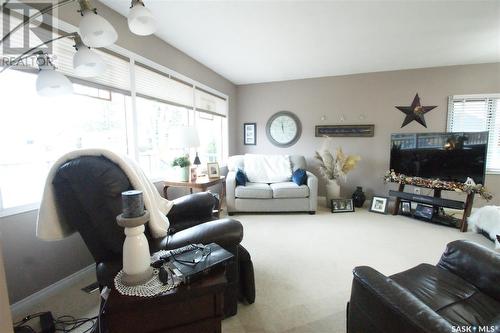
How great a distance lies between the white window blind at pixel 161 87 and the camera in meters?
2.50

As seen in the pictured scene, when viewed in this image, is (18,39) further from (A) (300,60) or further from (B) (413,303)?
(A) (300,60)

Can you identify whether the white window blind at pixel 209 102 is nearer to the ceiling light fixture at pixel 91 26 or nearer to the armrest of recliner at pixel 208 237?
the ceiling light fixture at pixel 91 26

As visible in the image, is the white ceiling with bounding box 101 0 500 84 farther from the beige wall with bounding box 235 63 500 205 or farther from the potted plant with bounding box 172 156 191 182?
the potted plant with bounding box 172 156 191 182

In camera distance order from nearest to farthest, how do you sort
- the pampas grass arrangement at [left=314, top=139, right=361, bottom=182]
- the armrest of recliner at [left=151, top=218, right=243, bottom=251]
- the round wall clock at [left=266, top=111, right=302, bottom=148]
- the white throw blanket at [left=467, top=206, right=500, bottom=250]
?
1. the armrest of recliner at [left=151, top=218, right=243, bottom=251]
2. the white throw blanket at [left=467, top=206, right=500, bottom=250]
3. the pampas grass arrangement at [left=314, top=139, right=361, bottom=182]
4. the round wall clock at [left=266, top=111, right=302, bottom=148]

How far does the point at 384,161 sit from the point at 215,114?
3.24m

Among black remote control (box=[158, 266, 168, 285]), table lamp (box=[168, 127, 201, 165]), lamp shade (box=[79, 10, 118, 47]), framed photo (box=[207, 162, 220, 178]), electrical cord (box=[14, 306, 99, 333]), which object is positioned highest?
lamp shade (box=[79, 10, 118, 47])

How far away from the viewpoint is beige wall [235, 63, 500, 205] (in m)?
3.55

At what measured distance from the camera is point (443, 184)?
307cm

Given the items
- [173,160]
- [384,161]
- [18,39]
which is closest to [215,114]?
[173,160]

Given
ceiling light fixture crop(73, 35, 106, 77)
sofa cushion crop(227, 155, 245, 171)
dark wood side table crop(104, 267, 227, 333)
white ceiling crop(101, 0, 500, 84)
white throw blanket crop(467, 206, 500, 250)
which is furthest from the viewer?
sofa cushion crop(227, 155, 245, 171)

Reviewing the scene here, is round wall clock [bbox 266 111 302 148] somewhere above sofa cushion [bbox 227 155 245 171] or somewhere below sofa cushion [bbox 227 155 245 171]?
above

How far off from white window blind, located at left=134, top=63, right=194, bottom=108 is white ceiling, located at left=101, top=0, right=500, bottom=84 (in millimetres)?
456

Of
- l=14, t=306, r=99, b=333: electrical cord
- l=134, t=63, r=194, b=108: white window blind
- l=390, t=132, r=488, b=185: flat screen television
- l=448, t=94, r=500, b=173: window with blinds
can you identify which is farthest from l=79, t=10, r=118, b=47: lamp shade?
l=448, t=94, r=500, b=173: window with blinds

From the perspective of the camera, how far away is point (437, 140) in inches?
125
